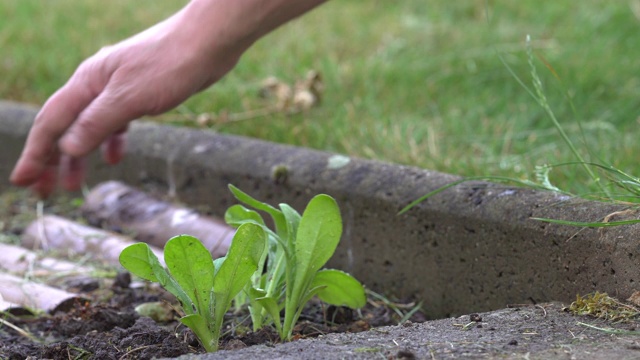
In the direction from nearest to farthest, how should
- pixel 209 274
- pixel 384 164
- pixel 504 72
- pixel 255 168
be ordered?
pixel 209 274 < pixel 384 164 < pixel 255 168 < pixel 504 72

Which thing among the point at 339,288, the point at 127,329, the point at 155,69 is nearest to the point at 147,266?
the point at 127,329

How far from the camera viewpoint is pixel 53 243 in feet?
8.64

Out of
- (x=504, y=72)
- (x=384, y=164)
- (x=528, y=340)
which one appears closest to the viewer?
(x=528, y=340)

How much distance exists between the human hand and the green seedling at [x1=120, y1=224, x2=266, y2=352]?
23.2 inches

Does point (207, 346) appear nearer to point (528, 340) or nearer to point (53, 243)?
point (528, 340)

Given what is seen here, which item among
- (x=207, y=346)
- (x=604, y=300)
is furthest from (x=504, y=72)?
(x=207, y=346)

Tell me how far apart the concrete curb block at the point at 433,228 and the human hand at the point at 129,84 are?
46 centimetres

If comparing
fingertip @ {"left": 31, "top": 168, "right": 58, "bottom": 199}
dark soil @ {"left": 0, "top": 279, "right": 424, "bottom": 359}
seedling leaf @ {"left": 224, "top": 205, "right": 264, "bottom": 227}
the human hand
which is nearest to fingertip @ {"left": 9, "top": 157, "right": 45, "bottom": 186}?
the human hand

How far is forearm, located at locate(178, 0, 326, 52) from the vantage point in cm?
193

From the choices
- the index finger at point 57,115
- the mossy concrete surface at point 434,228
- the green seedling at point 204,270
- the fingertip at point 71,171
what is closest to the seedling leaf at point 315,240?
the green seedling at point 204,270

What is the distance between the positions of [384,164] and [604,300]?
2.66ft

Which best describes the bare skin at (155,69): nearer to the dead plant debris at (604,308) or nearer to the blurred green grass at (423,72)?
the blurred green grass at (423,72)

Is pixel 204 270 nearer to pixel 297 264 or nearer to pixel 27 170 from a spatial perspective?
pixel 297 264

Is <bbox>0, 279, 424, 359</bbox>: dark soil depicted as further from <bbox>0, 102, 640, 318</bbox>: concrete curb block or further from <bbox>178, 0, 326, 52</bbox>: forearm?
<bbox>178, 0, 326, 52</bbox>: forearm
